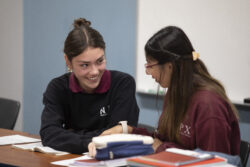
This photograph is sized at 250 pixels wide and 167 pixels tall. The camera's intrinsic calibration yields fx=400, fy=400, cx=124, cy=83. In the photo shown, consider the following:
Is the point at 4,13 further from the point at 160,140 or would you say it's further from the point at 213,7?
the point at 160,140

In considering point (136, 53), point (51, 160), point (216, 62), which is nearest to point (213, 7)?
point (216, 62)

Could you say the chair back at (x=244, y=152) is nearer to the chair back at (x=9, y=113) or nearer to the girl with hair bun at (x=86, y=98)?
the girl with hair bun at (x=86, y=98)

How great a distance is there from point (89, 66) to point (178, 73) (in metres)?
0.53

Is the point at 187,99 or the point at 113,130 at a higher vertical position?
the point at 187,99

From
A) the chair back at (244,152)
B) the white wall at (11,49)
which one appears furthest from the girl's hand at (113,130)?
the white wall at (11,49)

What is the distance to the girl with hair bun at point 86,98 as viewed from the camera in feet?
7.08

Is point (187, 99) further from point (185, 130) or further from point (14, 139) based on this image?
point (14, 139)

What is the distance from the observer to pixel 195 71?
6.08 feet

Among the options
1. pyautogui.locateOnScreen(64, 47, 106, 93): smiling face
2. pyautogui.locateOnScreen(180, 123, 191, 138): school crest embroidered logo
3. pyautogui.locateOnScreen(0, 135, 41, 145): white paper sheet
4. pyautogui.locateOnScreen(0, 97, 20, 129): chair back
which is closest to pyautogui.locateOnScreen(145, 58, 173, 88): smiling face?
pyautogui.locateOnScreen(180, 123, 191, 138): school crest embroidered logo

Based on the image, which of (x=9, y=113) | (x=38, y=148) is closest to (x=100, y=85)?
(x=38, y=148)

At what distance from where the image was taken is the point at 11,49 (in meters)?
4.77

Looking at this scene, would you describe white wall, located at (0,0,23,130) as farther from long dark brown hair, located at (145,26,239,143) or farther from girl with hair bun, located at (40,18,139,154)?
long dark brown hair, located at (145,26,239,143)

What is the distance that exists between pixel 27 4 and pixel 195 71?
10.7ft

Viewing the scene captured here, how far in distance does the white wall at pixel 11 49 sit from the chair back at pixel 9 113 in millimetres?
1794
